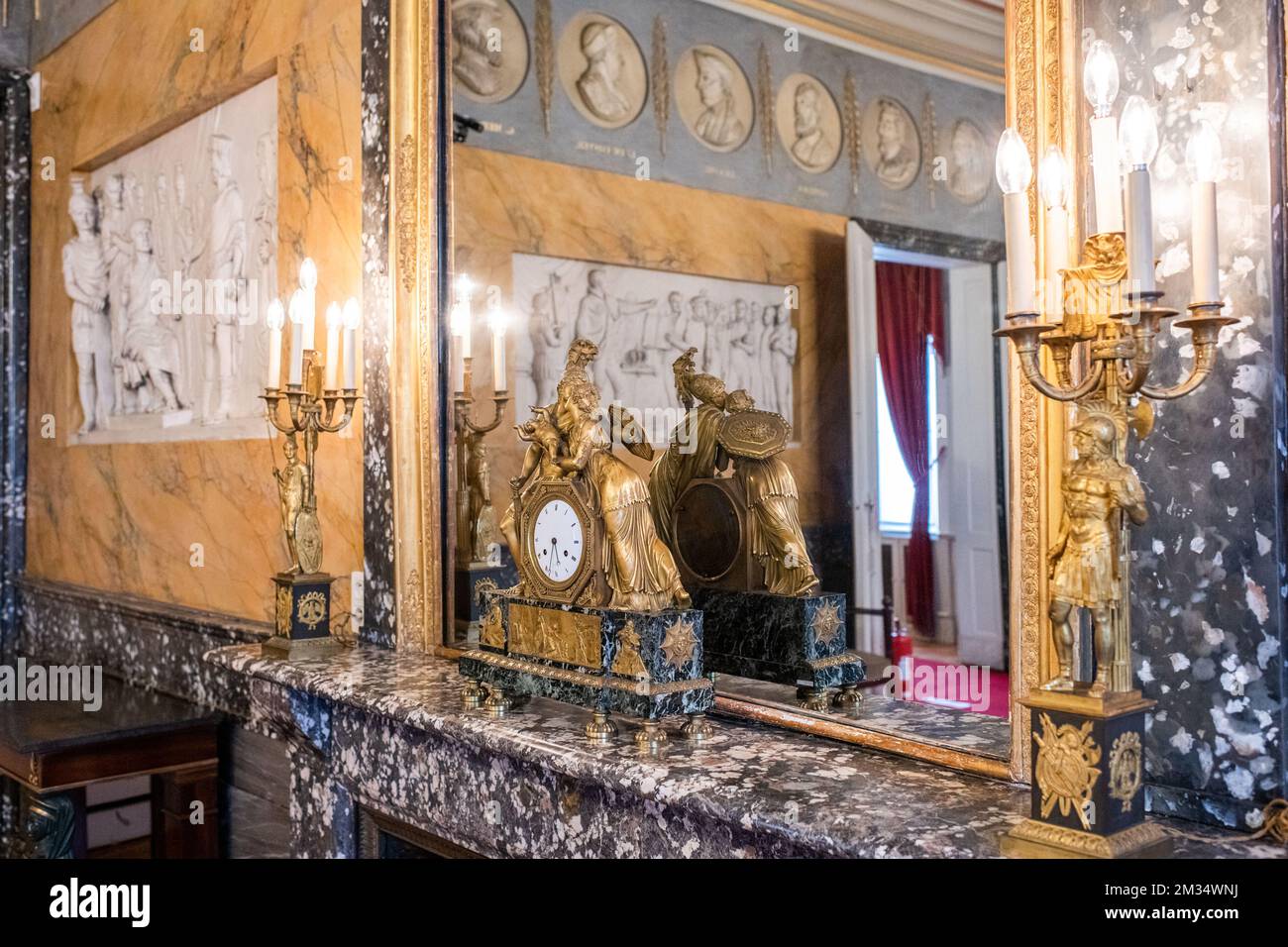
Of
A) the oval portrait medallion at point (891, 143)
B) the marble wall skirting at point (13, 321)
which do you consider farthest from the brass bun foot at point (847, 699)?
the marble wall skirting at point (13, 321)

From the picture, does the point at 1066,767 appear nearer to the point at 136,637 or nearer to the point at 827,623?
the point at 827,623

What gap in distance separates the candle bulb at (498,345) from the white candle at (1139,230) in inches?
84.4

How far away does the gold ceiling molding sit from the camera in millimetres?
2324

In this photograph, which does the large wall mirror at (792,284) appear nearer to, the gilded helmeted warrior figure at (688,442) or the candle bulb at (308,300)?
the gilded helmeted warrior figure at (688,442)

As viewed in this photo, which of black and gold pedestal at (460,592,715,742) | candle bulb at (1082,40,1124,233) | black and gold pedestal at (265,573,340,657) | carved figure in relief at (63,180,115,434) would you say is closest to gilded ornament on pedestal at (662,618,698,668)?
black and gold pedestal at (460,592,715,742)

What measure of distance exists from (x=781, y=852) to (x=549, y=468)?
3.64ft

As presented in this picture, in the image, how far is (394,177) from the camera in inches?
155

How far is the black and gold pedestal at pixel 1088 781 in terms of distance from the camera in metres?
1.80

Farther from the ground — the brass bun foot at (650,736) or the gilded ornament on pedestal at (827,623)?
the gilded ornament on pedestal at (827,623)

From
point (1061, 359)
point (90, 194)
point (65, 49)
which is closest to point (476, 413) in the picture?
point (1061, 359)

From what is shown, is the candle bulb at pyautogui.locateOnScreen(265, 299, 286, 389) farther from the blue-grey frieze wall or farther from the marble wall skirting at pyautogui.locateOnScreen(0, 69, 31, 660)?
the marble wall skirting at pyautogui.locateOnScreen(0, 69, 31, 660)

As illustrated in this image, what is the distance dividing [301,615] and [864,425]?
2.27 metres

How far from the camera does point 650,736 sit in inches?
103

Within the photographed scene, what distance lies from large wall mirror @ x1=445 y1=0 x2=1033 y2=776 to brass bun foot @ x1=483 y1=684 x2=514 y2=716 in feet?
1.96
